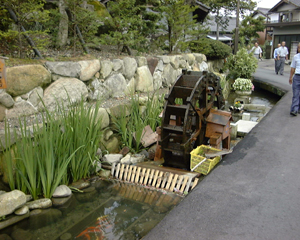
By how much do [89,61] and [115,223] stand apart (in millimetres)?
3720

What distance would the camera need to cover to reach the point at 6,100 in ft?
16.0

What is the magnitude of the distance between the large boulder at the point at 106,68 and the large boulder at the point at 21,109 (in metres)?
1.94

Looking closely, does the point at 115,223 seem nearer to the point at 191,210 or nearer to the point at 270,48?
the point at 191,210

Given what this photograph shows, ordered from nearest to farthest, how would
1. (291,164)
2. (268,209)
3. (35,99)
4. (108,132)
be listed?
(268,209) < (291,164) < (35,99) < (108,132)

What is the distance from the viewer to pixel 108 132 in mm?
6191

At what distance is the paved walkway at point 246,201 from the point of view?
297 centimetres

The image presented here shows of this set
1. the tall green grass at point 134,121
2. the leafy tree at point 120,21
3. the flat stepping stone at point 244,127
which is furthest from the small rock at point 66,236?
the flat stepping stone at point 244,127

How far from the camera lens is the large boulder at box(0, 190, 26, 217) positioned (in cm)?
374

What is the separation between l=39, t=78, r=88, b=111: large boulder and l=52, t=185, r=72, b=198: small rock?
1.61m

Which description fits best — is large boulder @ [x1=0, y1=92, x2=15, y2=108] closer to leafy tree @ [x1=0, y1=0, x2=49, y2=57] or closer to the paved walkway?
leafy tree @ [x1=0, y1=0, x2=49, y2=57]

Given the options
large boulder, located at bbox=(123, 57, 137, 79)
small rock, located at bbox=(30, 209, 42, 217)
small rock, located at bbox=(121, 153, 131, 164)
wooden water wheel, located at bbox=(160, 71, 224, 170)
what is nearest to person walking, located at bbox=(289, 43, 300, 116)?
wooden water wheel, located at bbox=(160, 71, 224, 170)

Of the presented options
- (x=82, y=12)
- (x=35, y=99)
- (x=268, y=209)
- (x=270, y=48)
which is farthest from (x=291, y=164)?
(x=270, y=48)

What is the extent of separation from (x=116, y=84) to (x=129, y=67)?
73 centimetres

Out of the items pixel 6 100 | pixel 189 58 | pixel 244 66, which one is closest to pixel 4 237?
pixel 6 100
